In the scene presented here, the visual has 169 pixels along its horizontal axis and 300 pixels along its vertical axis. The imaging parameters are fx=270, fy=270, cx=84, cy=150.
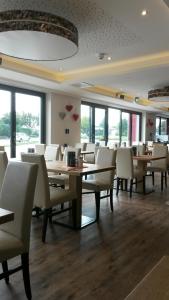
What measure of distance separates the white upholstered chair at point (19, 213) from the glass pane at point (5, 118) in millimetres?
4815

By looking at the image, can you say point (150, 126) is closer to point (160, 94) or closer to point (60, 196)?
point (160, 94)

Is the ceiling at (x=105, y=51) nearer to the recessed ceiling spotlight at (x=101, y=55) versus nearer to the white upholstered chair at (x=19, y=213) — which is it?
the recessed ceiling spotlight at (x=101, y=55)

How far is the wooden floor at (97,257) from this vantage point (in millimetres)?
2098

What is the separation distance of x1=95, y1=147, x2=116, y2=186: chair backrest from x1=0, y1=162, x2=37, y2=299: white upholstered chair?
2.17 m

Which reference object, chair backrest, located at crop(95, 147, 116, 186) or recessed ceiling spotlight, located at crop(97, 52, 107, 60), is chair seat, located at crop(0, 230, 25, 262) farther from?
recessed ceiling spotlight, located at crop(97, 52, 107, 60)

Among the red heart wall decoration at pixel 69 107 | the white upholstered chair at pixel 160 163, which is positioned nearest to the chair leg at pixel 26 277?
the white upholstered chair at pixel 160 163

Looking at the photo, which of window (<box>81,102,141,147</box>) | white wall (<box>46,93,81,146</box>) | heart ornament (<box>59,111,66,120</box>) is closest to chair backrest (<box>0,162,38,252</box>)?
white wall (<box>46,93,81,146</box>)

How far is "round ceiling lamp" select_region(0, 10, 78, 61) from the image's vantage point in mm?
2787

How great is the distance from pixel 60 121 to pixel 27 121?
1.13 metres

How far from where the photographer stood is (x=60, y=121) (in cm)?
805

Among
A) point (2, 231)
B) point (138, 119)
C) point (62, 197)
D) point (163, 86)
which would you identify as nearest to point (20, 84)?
point (163, 86)

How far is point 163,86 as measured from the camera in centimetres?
739

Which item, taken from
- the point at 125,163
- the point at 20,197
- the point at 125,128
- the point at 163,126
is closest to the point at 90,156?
the point at 125,163

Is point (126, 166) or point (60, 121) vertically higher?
point (60, 121)
